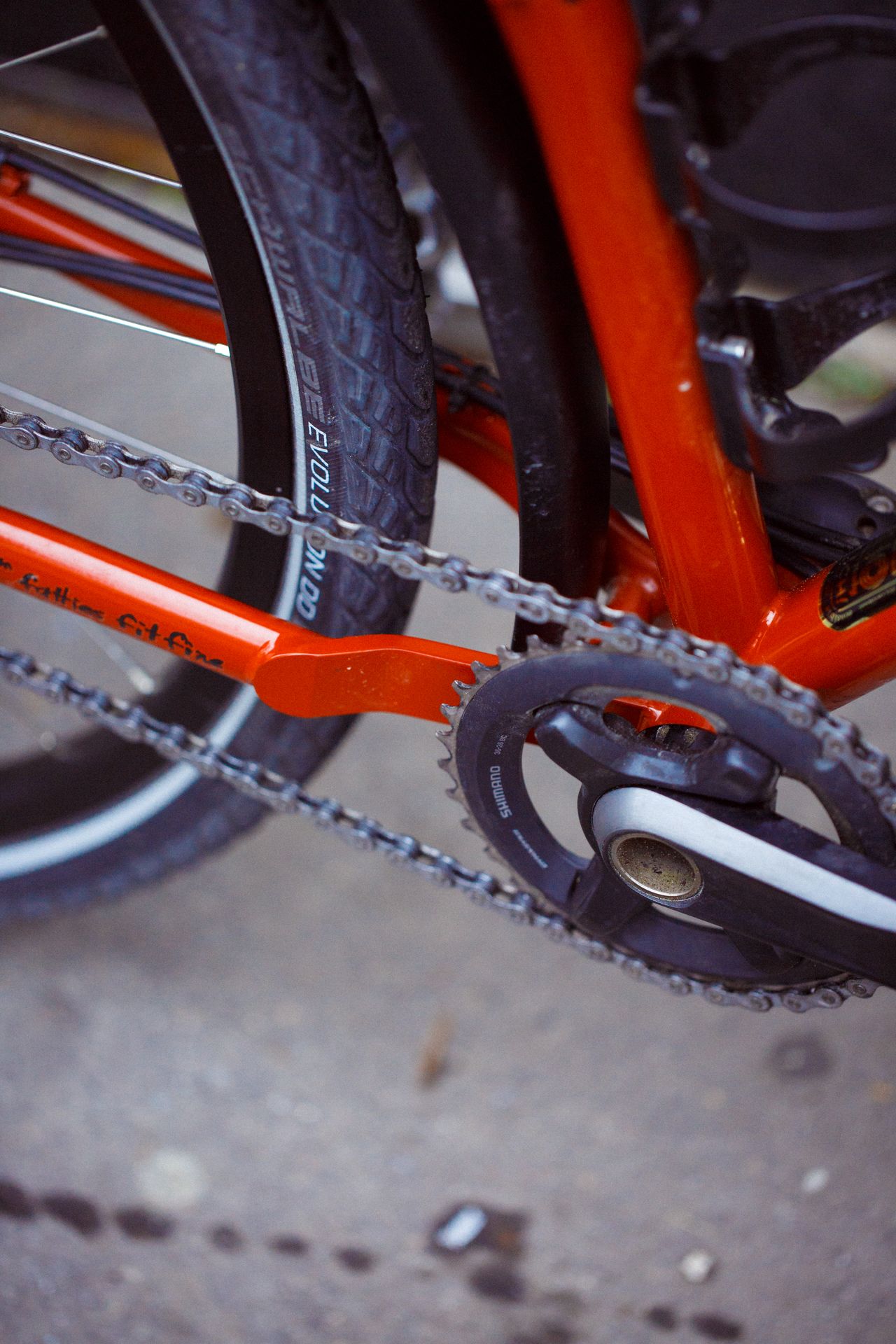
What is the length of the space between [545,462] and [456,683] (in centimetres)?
14

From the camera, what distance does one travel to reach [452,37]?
0.53 metres

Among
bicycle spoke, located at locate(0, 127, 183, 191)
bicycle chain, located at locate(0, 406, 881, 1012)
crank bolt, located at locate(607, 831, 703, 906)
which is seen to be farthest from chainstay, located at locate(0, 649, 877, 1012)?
bicycle spoke, located at locate(0, 127, 183, 191)

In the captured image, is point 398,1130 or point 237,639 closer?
point 237,639

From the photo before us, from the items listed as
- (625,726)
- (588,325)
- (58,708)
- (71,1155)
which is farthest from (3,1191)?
(588,325)

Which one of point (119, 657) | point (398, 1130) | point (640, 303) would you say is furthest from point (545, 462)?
point (119, 657)

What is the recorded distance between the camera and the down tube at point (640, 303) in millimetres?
513

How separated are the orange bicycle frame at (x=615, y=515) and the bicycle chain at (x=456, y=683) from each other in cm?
6

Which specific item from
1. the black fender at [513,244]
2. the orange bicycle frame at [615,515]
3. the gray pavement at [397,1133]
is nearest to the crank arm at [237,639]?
the orange bicycle frame at [615,515]

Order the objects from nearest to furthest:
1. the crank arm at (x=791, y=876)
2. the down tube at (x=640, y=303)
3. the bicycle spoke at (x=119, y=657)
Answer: the down tube at (x=640, y=303), the crank arm at (x=791, y=876), the bicycle spoke at (x=119, y=657)

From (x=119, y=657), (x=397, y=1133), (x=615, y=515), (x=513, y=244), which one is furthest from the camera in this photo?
(x=119, y=657)

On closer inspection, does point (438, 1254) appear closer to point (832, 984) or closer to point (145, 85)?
point (832, 984)

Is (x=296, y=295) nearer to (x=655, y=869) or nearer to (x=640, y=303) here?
(x=640, y=303)

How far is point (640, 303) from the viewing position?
0.58 meters

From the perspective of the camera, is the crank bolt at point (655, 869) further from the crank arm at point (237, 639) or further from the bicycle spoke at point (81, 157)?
the bicycle spoke at point (81, 157)
